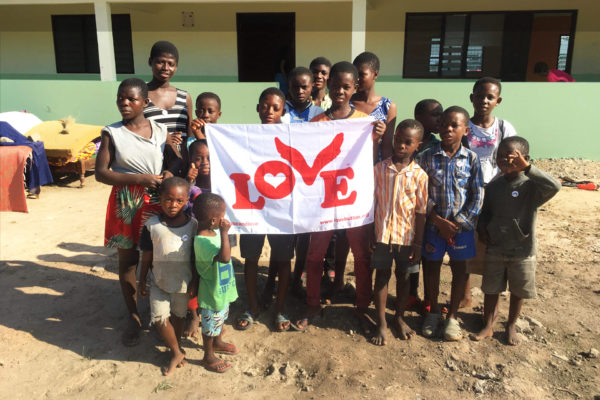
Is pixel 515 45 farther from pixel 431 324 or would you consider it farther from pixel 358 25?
pixel 431 324

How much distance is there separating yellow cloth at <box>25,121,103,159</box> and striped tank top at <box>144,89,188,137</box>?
447 cm

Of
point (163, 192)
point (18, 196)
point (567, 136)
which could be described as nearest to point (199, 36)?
point (18, 196)

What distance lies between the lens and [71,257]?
448 centimetres

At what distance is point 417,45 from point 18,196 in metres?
7.66

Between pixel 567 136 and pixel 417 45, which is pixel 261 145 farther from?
pixel 417 45

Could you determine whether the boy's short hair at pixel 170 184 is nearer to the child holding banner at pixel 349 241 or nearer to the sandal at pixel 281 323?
the child holding banner at pixel 349 241

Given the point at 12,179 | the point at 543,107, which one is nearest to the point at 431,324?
the point at 12,179

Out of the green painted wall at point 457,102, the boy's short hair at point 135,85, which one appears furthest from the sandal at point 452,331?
the green painted wall at point 457,102

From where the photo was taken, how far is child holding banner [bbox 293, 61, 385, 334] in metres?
3.01

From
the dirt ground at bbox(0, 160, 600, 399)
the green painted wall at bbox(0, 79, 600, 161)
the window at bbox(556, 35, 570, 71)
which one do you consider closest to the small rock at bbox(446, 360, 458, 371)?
the dirt ground at bbox(0, 160, 600, 399)

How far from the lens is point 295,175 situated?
9.92 feet

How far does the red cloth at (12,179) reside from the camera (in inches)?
230

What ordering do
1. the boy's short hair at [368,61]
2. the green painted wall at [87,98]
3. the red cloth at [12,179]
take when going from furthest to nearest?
1. the green painted wall at [87,98]
2. the red cloth at [12,179]
3. the boy's short hair at [368,61]

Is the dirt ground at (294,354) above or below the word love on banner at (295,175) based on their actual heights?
below
